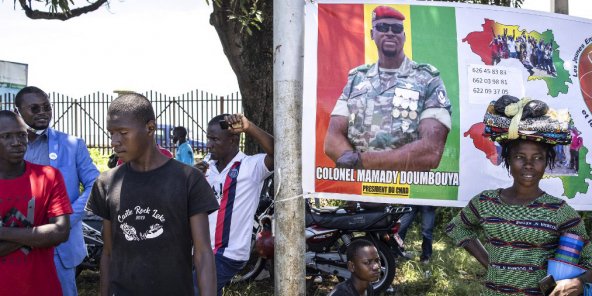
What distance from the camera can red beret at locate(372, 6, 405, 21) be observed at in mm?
3773

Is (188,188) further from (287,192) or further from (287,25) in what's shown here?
(287,25)

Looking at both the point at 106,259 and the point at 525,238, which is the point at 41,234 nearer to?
the point at 106,259

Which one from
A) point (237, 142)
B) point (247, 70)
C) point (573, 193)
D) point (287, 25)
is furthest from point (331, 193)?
point (247, 70)

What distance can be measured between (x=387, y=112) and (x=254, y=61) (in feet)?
7.80

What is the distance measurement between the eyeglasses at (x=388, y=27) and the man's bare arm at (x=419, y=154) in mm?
599

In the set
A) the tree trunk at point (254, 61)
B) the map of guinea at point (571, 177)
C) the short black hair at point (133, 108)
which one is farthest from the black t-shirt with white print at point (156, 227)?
the tree trunk at point (254, 61)

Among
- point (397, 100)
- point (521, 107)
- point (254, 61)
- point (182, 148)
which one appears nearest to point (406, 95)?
point (397, 100)

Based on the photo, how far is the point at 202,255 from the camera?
269cm

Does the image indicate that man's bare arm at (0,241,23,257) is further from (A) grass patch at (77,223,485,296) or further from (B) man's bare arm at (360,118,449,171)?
(A) grass patch at (77,223,485,296)

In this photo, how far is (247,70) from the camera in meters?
5.84

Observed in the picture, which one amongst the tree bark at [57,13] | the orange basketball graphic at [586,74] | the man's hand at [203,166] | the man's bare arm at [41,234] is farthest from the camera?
the tree bark at [57,13]

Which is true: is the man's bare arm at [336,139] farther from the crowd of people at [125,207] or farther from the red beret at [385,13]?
the red beret at [385,13]

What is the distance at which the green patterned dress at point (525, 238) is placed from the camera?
2982 mm

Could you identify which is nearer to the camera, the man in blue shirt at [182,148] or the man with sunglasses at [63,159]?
the man with sunglasses at [63,159]
